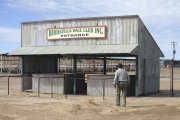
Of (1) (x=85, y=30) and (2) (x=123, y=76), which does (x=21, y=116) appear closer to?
(2) (x=123, y=76)

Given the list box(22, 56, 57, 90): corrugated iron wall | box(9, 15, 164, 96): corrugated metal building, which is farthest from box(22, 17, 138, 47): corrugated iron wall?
box(22, 56, 57, 90): corrugated iron wall

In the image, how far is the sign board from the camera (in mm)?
20031

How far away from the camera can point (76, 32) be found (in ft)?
68.0

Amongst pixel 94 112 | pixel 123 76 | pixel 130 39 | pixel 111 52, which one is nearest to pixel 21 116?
pixel 94 112

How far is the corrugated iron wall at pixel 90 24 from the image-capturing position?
19344 millimetres

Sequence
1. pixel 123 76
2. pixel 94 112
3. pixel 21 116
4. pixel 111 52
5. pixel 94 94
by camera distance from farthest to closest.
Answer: pixel 94 94
pixel 111 52
pixel 123 76
pixel 94 112
pixel 21 116

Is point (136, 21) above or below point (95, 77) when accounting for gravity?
above

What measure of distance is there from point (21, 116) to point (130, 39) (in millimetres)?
9573

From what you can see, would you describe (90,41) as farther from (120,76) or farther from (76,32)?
(120,76)

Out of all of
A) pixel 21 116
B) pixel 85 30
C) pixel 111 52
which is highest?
pixel 85 30

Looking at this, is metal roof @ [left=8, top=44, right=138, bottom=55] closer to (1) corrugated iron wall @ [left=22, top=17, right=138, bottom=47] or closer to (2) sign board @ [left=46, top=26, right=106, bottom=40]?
(1) corrugated iron wall @ [left=22, top=17, right=138, bottom=47]

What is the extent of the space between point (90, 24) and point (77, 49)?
177 cm

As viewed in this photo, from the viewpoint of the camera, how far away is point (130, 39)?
1928cm

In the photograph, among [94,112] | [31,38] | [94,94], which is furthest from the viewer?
[31,38]
